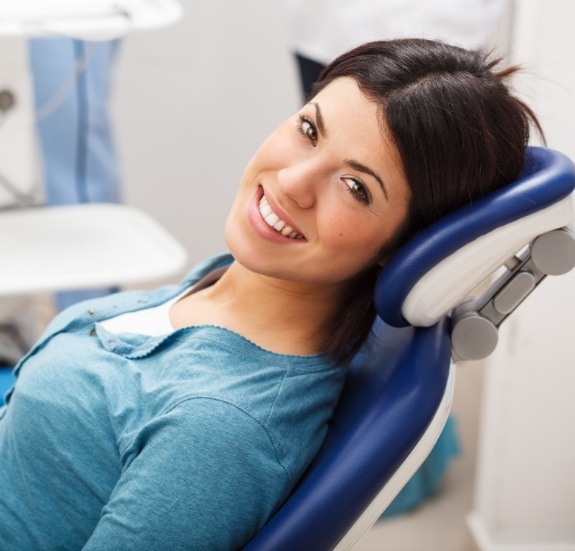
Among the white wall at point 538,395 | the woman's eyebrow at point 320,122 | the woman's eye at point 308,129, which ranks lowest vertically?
the white wall at point 538,395

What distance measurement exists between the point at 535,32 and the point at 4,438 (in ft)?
3.27

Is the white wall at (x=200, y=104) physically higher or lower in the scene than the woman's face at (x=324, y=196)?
lower

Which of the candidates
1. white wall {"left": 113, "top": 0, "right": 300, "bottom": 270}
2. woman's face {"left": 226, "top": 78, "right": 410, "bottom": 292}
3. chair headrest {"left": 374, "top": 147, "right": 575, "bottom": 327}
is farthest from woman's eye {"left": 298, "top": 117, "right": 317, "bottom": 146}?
white wall {"left": 113, "top": 0, "right": 300, "bottom": 270}

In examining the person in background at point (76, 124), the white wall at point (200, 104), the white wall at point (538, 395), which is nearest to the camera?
the white wall at point (538, 395)

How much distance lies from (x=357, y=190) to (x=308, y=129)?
10cm

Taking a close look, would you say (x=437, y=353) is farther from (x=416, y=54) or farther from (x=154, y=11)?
(x=154, y=11)

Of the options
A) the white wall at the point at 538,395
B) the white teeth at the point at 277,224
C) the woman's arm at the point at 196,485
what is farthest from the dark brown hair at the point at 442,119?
the white wall at the point at 538,395

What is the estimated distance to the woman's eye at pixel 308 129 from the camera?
1034 mm

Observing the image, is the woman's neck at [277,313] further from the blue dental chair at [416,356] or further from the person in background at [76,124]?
the person in background at [76,124]

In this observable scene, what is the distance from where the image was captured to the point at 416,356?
3.29 feet

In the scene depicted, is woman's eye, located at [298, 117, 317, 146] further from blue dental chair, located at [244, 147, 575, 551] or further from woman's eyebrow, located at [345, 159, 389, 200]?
blue dental chair, located at [244, 147, 575, 551]

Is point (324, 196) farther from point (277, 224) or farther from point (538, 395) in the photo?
point (538, 395)

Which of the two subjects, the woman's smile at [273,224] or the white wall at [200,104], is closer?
the woman's smile at [273,224]

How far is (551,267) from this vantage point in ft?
3.24
